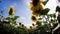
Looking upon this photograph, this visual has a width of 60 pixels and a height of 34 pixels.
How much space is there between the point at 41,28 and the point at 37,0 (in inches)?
6.7

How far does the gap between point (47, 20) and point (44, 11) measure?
160 millimetres

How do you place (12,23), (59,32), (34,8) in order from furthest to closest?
(12,23) < (34,8) < (59,32)

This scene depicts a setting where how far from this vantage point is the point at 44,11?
83 cm

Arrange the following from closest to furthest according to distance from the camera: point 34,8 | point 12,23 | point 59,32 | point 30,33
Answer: point 59,32 → point 34,8 → point 30,33 → point 12,23

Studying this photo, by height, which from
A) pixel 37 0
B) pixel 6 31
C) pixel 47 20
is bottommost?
pixel 6 31

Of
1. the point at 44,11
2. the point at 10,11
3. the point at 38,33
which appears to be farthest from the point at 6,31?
the point at 44,11

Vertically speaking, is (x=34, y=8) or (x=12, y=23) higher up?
(x=34, y=8)

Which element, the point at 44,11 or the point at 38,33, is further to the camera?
the point at 38,33

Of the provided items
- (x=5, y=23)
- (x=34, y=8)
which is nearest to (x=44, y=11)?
(x=34, y=8)

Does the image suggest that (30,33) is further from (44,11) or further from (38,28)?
(44,11)

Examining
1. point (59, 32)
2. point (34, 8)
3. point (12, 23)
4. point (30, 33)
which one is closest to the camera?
point (59, 32)

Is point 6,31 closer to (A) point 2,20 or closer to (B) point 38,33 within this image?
(A) point 2,20

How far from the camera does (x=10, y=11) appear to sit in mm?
1126

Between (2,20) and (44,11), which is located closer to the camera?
(44,11)
